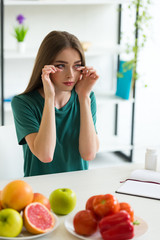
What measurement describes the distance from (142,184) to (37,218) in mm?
568

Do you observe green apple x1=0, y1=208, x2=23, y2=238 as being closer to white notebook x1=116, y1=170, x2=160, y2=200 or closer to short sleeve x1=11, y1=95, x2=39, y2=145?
white notebook x1=116, y1=170, x2=160, y2=200

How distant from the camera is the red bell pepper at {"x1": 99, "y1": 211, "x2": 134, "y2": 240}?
3.44 feet

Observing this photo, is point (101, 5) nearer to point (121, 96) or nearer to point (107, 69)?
point (107, 69)

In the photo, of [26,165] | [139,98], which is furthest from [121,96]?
[26,165]

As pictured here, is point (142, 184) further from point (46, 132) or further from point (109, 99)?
point (109, 99)

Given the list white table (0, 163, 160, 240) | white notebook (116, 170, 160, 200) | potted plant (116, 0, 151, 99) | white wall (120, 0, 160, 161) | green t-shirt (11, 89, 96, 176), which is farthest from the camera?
white wall (120, 0, 160, 161)

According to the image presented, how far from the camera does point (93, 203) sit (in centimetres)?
112

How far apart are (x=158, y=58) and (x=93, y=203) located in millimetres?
3014

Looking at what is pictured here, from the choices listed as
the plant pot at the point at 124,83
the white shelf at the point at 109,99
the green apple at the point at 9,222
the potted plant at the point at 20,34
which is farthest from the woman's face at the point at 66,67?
the plant pot at the point at 124,83

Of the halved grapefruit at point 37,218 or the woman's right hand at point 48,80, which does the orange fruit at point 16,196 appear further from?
the woman's right hand at point 48,80

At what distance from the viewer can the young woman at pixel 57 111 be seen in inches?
68.9

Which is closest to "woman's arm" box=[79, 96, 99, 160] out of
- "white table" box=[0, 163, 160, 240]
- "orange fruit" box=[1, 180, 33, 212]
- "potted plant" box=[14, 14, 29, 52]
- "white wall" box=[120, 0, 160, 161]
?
"white table" box=[0, 163, 160, 240]

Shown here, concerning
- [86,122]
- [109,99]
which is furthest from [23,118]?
[109,99]

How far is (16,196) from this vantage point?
111 centimetres
